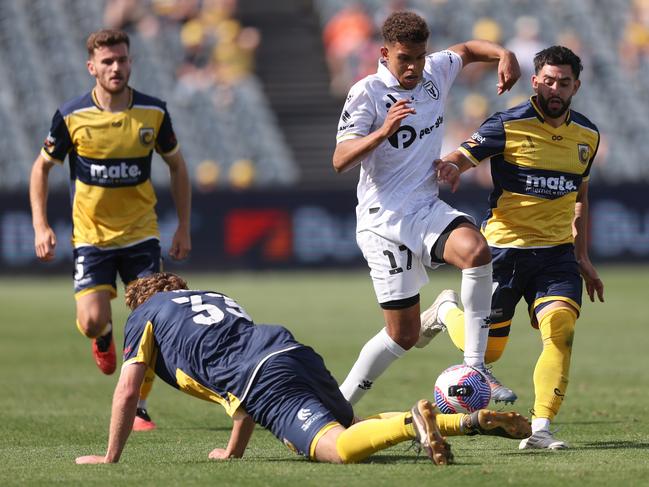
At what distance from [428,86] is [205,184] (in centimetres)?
1670

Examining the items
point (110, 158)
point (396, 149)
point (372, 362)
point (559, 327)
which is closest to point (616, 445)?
point (559, 327)

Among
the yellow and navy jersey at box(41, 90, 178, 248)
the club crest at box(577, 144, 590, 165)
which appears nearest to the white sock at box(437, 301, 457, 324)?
the club crest at box(577, 144, 590, 165)

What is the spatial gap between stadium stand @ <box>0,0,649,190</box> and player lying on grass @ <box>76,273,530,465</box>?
1662 cm

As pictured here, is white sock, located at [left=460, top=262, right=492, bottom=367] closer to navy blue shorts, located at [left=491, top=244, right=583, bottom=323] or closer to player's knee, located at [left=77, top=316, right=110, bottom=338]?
navy blue shorts, located at [left=491, top=244, right=583, bottom=323]

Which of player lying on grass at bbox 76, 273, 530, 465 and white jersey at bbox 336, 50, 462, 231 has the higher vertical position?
white jersey at bbox 336, 50, 462, 231

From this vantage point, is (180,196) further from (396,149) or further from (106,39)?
(396,149)

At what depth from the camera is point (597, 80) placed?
29.1 m

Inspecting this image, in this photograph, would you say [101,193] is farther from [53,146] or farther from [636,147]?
[636,147]

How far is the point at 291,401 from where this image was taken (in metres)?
6.71

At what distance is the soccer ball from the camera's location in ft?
24.8

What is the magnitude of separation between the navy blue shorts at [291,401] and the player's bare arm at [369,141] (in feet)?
4.66

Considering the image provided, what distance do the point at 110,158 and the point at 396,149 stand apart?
7.66 feet

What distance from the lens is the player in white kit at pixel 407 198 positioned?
7.82 m

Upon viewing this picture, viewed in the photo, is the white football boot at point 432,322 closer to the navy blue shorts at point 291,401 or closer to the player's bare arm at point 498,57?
Result: the player's bare arm at point 498,57
